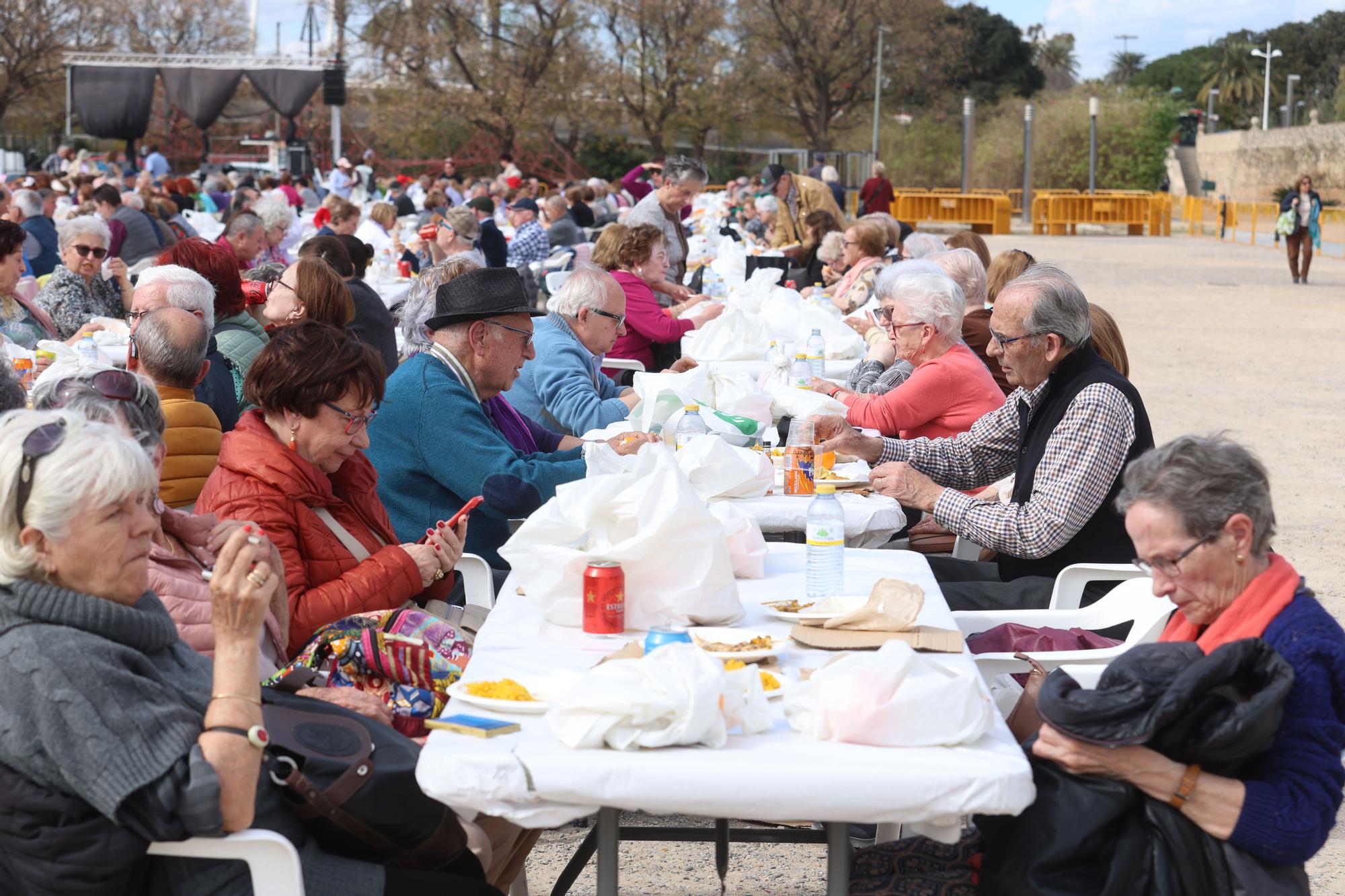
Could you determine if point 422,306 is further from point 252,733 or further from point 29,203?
point 29,203

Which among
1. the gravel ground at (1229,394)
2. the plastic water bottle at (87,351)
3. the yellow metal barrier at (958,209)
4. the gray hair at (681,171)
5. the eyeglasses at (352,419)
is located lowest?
the gravel ground at (1229,394)

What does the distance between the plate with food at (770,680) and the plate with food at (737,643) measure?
0.05 ft

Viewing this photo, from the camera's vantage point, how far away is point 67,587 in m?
2.07

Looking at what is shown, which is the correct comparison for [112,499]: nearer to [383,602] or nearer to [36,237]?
[383,602]

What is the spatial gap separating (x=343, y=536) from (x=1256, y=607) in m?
1.97

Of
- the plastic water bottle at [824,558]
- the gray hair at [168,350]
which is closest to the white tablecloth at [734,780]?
the plastic water bottle at [824,558]

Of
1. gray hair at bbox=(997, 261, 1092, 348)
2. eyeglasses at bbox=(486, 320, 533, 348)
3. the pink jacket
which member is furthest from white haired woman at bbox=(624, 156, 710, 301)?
the pink jacket

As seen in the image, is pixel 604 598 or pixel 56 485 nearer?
pixel 56 485

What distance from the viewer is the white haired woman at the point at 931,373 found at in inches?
199

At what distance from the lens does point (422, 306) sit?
206 inches

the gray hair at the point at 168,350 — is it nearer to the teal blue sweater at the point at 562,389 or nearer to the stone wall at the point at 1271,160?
the teal blue sweater at the point at 562,389

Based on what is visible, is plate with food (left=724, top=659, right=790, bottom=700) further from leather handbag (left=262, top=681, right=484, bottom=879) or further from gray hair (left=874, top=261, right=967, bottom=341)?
gray hair (left=874, top=261, right=967, bottom=341)

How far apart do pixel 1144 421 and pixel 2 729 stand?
2883mm

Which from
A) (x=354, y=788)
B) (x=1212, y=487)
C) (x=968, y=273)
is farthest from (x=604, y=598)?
(x=968, y=273)
